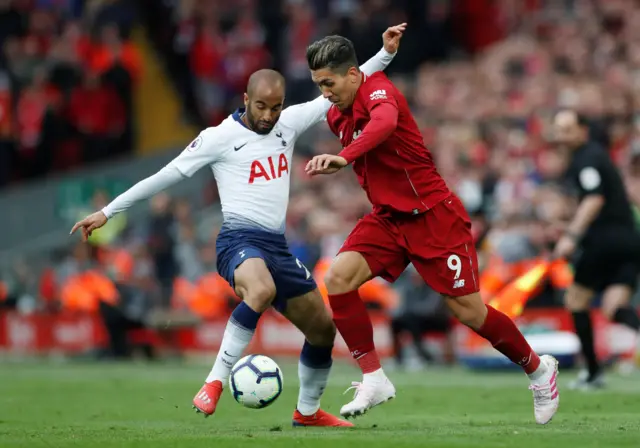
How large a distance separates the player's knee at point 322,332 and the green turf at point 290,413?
62 centimetres

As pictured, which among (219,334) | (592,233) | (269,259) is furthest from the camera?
(219,334)

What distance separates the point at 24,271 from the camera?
23.0 metres

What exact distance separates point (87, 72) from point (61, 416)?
1380 centimetres

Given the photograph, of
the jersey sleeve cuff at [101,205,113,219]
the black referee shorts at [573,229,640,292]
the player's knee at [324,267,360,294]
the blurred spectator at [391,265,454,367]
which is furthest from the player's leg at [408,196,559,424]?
the blurred spectator at [391,265,454,367]

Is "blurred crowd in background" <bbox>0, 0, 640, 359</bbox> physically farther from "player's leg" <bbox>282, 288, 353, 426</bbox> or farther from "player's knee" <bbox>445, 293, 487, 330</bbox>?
"player's knee" <bbox>445, 293, 487, 330</bbox>

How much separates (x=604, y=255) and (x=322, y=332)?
4439 mm

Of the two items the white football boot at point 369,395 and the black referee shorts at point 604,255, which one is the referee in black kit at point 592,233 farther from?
the white football boot at point 369,395

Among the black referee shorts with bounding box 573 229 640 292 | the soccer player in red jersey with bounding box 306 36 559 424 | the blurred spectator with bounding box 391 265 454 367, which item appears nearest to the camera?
the soccer player in red jersey with bounding box 306 36 559 424

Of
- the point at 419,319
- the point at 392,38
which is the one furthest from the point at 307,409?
the point at 419,319

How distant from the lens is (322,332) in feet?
31.9

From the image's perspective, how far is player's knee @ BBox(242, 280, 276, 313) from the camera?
9344mm

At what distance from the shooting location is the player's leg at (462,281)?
368 inches

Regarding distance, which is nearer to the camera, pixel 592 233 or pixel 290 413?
pixel 290 413

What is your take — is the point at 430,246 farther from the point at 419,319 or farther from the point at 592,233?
the point at 419,319
